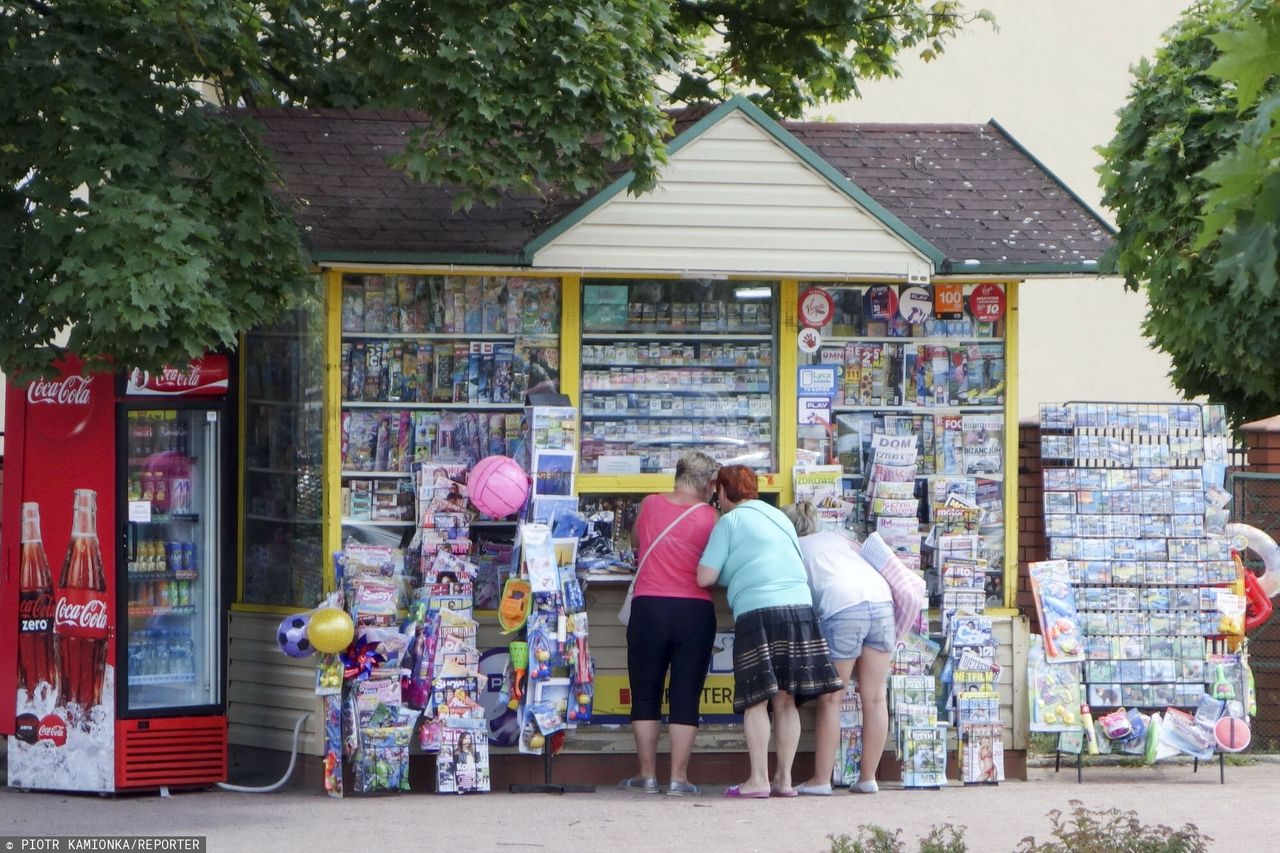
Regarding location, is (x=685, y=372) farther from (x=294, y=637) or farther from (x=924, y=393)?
(x=294, y=637)

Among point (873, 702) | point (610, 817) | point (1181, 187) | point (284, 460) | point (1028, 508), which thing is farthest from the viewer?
point (1028, 508)

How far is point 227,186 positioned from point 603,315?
7.56 feet

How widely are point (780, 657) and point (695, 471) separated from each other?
3.59ft

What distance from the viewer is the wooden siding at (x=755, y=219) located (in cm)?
909

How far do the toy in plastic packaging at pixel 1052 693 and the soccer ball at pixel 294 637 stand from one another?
160 inches

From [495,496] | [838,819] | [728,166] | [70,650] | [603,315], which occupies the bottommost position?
[838,819]

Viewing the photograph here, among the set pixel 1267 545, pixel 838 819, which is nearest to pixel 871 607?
pixel 838 819

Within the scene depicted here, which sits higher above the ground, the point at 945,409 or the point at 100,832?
the point at 945,409

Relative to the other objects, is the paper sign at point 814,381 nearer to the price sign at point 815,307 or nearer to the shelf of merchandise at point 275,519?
the price sign at point 815,307

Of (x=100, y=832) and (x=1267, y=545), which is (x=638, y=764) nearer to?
(x=100, y=832)

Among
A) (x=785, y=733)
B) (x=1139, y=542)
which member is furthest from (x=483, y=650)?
(x=1139, y=542)

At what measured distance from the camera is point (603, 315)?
31.4 ft

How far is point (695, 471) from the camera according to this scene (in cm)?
905

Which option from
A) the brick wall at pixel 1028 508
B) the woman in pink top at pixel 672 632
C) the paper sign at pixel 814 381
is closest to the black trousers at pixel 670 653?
the woman in pink top at pixel 672 632
